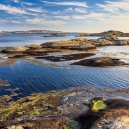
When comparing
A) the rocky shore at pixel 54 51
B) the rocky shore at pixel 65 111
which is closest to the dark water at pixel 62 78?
the rocky shore at pixel 65 111

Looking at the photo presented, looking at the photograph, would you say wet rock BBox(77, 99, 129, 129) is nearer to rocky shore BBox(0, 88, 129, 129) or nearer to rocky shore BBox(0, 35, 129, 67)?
rocky shore BBox(0, 88, 129, 129)

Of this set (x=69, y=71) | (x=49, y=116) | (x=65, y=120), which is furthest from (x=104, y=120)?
(x=69, y=71)

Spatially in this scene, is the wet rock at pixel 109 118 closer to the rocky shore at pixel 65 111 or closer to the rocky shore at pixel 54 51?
the rocky shore at pixel 65 111

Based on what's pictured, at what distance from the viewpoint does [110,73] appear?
3416 cm

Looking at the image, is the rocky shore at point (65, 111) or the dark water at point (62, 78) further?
the dark water at point (62, 78)

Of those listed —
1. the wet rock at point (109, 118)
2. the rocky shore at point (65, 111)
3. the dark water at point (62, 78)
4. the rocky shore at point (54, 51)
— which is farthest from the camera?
the rocky shore at point (54, 51)

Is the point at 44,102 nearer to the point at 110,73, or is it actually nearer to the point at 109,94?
the point at 109,94

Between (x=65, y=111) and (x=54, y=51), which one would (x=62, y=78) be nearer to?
(x=65, y=111)

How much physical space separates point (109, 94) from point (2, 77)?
1739 cm

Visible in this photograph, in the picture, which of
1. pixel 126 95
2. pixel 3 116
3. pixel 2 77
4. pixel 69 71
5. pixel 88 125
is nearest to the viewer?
pixel 88 125

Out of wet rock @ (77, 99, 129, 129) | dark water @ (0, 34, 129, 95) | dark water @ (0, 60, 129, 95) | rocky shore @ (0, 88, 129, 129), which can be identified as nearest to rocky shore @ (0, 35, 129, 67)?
dark water @ (0, 34, 129, 95)

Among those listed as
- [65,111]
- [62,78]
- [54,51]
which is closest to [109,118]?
[65,111]

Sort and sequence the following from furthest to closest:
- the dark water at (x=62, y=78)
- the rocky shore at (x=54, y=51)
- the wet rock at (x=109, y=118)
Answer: the rocky shore at (x=54, y=51) < the dark water at (x=62, y=78) < the wet rock at (x=109, y=118)

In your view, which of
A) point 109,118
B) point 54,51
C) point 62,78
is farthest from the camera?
point 54,51
